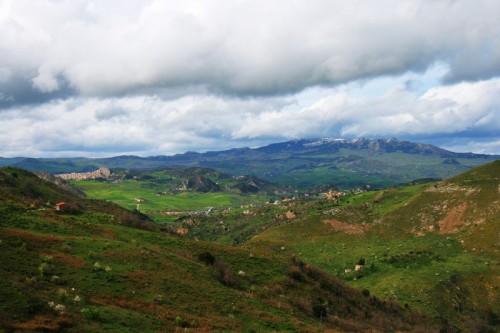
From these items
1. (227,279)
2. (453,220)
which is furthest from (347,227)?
(227,279)

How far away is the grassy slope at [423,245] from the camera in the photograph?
250 feet

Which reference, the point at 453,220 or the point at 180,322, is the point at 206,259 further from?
the point at 453,220

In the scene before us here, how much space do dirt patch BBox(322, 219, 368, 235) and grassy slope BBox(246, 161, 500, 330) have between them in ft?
2.77

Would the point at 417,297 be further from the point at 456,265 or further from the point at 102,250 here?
the point at 102,250

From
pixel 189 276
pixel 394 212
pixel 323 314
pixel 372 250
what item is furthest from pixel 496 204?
pixel 189 276

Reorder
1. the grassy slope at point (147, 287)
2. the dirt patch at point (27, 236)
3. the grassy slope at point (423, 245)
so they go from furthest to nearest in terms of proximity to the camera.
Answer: the grassy slope at point (423, 245) → the dirt patch at point (27, 236) → the grassy slope at point (147, 287)

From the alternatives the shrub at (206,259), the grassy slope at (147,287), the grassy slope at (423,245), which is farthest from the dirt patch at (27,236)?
the grassy slope at (423,245)

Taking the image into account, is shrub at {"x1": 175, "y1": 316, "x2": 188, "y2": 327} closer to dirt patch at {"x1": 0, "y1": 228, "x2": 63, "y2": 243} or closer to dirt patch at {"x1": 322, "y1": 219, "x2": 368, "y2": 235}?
dirt patch at {"x1": 0, "y1": 228, "x2": 63, "y2": 243}

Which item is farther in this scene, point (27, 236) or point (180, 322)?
point (27, 236)

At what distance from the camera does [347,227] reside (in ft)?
440

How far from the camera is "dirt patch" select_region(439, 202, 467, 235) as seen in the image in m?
114

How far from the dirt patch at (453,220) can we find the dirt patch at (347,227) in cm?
2375

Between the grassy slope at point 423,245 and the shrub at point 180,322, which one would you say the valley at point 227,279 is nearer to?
the shrub at point 180,322

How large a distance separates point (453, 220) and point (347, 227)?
32653 mm
